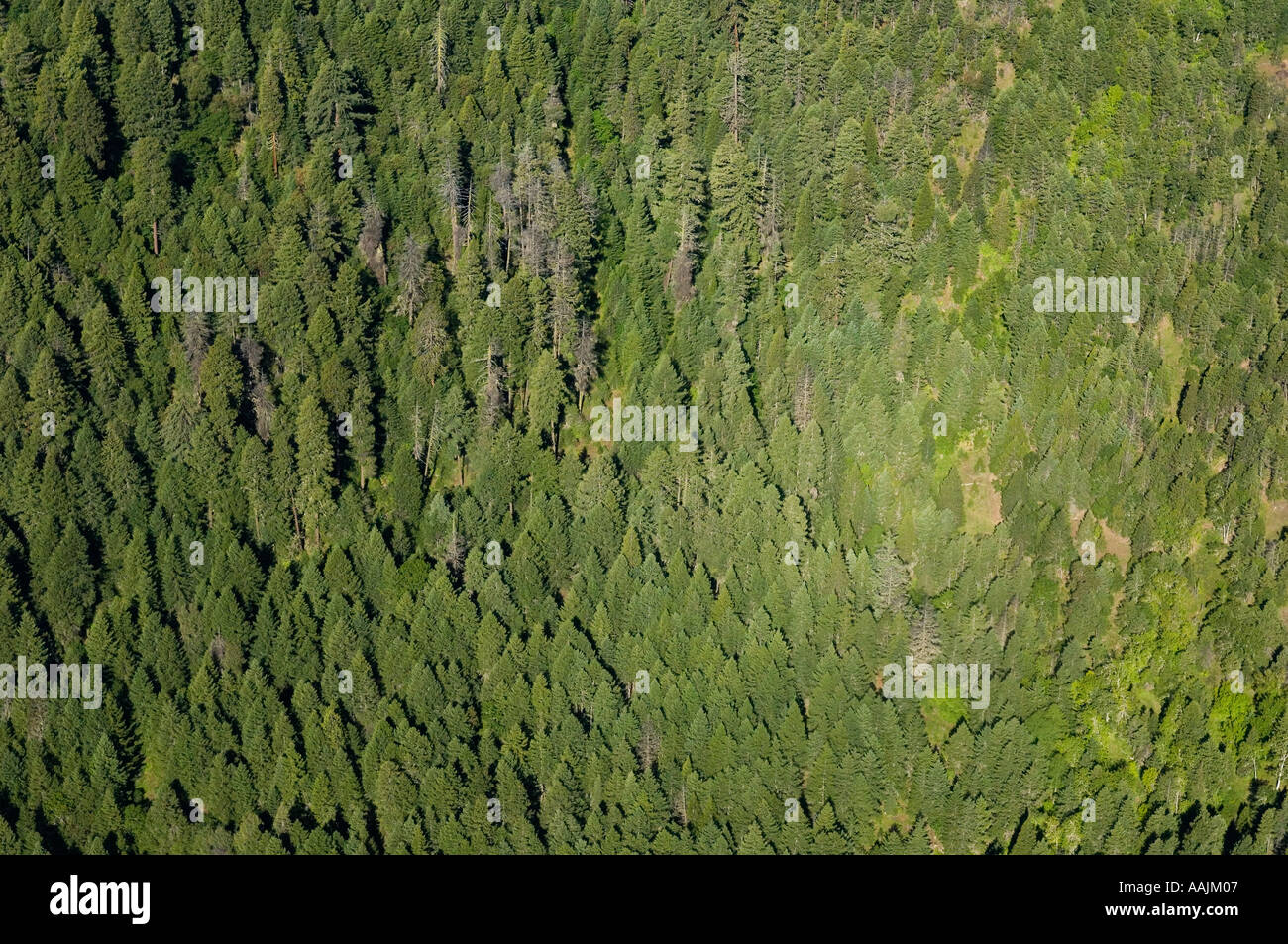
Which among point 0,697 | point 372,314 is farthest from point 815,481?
point 0,697

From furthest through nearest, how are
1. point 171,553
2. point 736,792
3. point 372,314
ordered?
point 372,314, point 171,553, point 736,792

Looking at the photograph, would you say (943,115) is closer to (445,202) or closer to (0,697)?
(445,202)

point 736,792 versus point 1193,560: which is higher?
point 1193,560

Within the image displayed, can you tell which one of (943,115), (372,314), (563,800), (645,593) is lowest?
(563,800)

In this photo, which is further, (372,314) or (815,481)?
(372,314)

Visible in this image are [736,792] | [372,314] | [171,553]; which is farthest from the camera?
[372,314]

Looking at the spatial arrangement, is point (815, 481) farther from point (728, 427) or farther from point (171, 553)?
point (171, 553)

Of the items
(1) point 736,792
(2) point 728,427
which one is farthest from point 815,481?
(1) point 736,792
